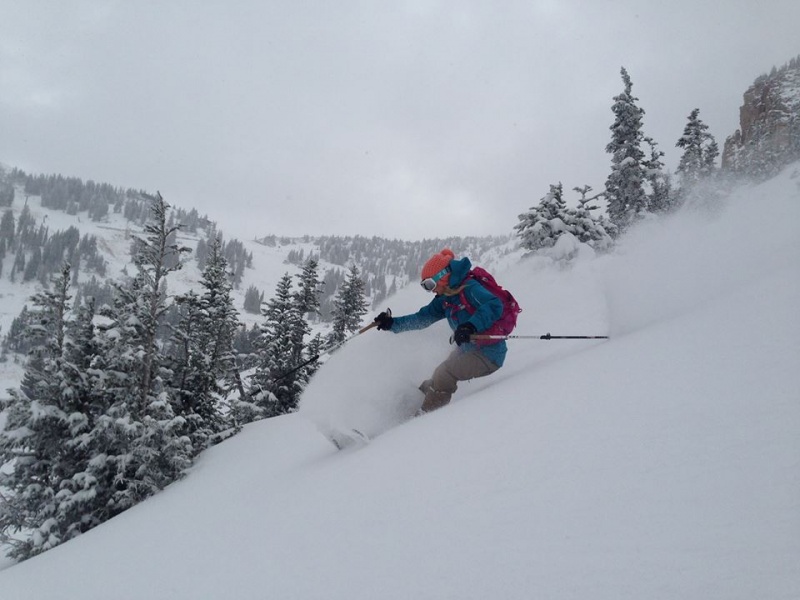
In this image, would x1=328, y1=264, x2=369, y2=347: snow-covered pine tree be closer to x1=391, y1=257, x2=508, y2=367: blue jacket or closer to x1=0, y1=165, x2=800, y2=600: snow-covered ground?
x1=391, y1=257, x2=508, y2=367: blue jacket

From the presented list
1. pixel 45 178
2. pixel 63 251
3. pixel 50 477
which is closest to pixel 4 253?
pixel 63 251

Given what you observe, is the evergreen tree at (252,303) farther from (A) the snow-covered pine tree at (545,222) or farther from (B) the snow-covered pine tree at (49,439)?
(A) the snow-covered pine tree at (545,222)

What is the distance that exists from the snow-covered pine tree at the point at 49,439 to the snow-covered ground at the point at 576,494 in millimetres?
9836

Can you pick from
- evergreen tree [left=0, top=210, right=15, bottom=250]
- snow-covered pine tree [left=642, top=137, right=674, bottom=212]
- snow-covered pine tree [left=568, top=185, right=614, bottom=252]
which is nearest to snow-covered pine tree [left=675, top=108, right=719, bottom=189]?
snow-covered pine tree [left=642, top=137, right=674, bottom=212]

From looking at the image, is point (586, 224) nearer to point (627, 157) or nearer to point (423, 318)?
point (627, 157)

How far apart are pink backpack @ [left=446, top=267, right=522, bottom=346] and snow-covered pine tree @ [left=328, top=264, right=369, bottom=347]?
829 inches

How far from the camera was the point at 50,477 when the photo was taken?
14.8m

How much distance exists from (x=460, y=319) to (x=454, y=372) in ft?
2.51

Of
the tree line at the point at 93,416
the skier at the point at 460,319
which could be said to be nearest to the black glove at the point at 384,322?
the skier at the point at 460,319

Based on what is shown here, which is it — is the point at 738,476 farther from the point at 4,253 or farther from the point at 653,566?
the point at 4,253

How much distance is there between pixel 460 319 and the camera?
5531 mm

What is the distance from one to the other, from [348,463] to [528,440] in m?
1.99

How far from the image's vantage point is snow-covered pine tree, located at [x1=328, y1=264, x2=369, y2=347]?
1048 inches

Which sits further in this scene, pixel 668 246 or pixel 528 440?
pixel 668 246
